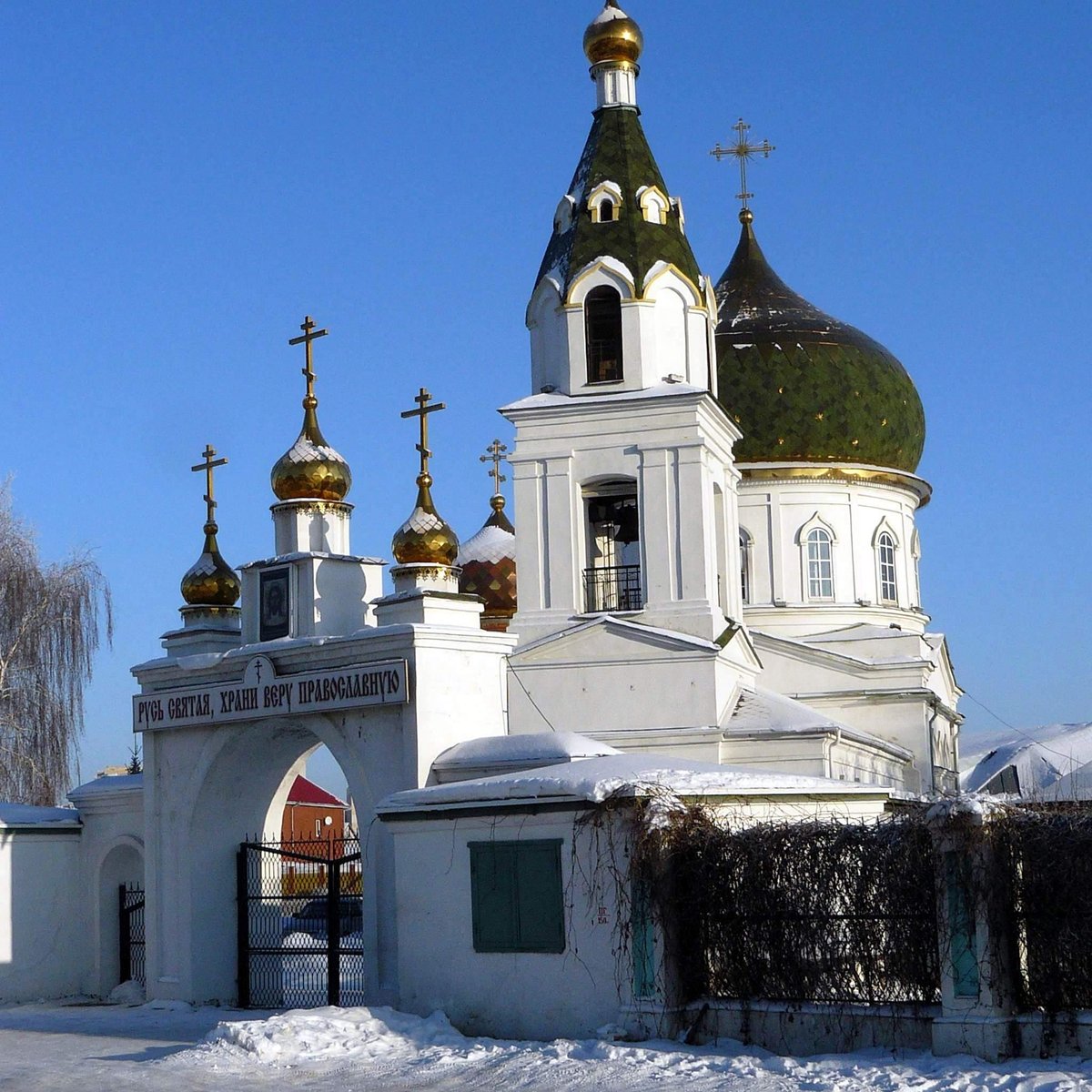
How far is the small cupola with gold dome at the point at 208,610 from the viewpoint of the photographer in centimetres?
2042

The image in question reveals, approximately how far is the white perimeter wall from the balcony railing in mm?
6670

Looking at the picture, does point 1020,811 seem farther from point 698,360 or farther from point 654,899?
point 698,360

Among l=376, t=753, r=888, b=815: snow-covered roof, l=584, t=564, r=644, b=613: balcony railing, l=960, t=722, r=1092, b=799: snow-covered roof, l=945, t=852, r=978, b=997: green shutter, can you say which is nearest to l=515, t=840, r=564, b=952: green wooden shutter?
l=376, t=753, r=888, b=815: snow-covered roof

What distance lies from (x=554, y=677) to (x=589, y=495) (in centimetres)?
253

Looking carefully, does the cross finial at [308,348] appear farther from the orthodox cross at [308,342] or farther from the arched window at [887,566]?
the arched window at [887,566]

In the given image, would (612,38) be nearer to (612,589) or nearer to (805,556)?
(612,589)

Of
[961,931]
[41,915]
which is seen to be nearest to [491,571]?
[41,915]

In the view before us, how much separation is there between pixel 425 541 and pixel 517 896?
5372 mm

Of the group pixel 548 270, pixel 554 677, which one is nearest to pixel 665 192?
pixel 548 270

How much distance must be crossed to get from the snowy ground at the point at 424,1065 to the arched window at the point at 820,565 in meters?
15.0

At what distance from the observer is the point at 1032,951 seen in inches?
463

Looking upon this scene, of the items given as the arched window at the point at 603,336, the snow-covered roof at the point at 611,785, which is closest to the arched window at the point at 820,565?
the arched window at the point at 603,336

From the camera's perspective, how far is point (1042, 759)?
33406 mm

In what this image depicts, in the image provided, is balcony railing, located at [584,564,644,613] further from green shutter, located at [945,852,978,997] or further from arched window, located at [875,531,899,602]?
green shutter, located at [945,852,978,997]
